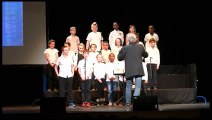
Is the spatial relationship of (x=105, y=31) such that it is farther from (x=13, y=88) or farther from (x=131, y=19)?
(x=13, y=88)

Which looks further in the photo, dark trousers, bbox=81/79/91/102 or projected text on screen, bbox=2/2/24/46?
projected text on screen, bbox=2/2/24/46

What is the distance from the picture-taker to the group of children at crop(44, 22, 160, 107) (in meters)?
10.5

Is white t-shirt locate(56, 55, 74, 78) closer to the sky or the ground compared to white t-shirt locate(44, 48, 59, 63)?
closer to the ground

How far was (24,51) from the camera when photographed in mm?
11719

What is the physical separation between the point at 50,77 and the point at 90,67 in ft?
3.91

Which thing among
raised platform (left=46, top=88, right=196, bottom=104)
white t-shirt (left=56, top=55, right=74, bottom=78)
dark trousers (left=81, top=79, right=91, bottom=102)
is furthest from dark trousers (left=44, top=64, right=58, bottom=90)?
dark trousers (left=81, top=79, right=91, bottom=102)

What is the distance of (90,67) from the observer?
35.1ft

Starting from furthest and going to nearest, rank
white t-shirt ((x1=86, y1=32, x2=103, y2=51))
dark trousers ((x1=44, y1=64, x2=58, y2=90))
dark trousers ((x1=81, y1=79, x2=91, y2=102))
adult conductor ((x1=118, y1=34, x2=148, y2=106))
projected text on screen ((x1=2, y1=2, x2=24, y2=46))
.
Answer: white t-shirt ((x1=86, y1=32, x2=103, y2=51))
dark trousers ((x1=44, y1=64, x2=58, y2=90))
projected text on screen ((x1=2, y1=2, x2=24, y2=46))
dark trousers ((x1=81, y1=79, x2=91, y2=102))
adult conductor ((x1=118, y1=34, x2=148, y2=106))

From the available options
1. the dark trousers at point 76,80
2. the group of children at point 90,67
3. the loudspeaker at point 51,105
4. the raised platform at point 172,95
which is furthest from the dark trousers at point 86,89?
the loudspeaker at point 51,105

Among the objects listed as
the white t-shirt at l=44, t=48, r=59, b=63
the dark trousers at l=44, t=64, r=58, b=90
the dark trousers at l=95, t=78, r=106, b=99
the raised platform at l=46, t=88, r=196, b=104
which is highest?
the white t-shirt at l=44, t=48, r=59, b=63

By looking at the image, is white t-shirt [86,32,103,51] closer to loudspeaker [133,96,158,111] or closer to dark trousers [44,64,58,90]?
dark trousers [44,64,58,90]

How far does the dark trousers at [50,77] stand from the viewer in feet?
36.6

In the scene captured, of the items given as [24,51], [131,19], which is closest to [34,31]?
[24,51]

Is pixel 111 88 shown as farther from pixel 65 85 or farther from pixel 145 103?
pixel 145 103
